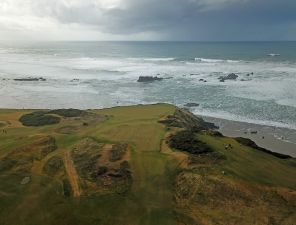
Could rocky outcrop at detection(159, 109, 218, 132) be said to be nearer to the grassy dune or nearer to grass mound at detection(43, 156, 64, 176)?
the grassy dune

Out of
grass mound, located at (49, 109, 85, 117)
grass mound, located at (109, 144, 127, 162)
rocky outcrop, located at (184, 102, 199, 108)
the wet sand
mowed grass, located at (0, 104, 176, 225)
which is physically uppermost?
grass mound, located at (49, 109, 85, 117)

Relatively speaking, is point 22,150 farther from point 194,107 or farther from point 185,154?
point 194,107

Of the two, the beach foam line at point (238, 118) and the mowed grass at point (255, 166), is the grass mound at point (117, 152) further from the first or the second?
the beach foam line at point (238, 118)

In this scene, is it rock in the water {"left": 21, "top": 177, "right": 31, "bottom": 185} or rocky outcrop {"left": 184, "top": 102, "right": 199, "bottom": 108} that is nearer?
rock in the water {"left": 21, "top": 177, "right": 31, "bottom": 185}

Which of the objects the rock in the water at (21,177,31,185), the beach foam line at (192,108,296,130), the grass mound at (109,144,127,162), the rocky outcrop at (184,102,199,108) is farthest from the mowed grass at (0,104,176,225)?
the rocky outcrop at (184,102,199,108)

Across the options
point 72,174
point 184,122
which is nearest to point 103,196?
point 72,174

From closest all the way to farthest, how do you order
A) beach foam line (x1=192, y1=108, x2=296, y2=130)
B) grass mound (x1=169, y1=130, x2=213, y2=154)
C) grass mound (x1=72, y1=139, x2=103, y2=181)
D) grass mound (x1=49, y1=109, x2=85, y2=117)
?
grass mound (x1=72, y1=139, x2=103, y2=181) → grass mound (x1=169, y1=130, x2=213, y2=154) → grass mound (x1=49, y1=109, x2=85, y2=117) → beach foam line (x1=192, y1=108, x2=296, y2=130)

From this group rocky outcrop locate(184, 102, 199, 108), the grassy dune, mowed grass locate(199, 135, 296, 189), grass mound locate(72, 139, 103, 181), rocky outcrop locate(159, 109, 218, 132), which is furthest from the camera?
rocky outcrop locate(184, 102, 199, 108)
